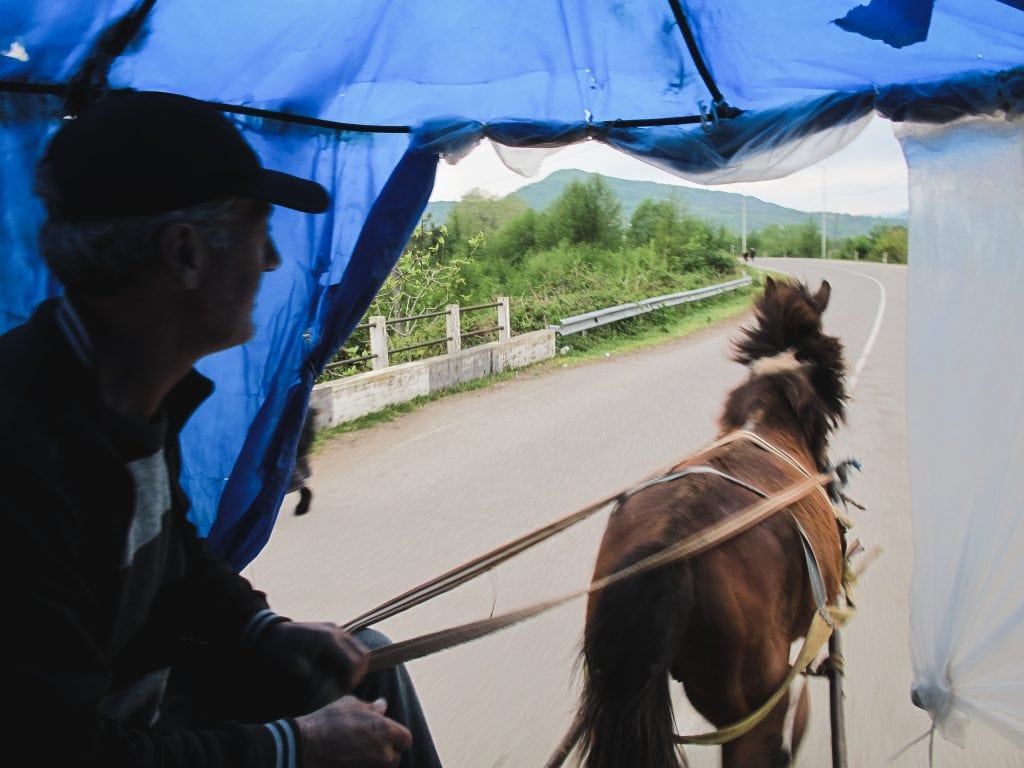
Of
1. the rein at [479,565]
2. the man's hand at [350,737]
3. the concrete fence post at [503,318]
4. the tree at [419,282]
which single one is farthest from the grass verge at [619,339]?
the man's hand at [350,737]

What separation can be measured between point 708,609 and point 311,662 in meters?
1.08

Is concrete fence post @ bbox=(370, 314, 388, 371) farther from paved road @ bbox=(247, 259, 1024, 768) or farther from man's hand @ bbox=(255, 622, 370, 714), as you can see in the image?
man's hand @ bbox=(255, 622, 370, 714)

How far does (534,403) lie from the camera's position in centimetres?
1008

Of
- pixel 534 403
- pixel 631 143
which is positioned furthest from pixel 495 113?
pixel 534 403

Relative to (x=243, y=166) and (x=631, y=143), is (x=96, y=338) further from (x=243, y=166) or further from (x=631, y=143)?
(x=631, y=143)

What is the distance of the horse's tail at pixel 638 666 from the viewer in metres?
2.00

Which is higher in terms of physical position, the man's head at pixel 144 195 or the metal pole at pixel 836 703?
the man's head at pixel 144 195

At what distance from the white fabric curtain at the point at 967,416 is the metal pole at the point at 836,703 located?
0.82 ft

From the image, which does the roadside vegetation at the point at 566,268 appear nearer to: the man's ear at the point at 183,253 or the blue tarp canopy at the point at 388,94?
the blue tarp canopy at the point at 388,94

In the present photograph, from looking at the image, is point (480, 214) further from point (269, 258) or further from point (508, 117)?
point (269, 258)

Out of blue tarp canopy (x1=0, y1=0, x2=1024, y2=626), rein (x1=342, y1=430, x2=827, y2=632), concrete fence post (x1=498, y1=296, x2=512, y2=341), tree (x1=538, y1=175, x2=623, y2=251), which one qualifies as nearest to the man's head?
rein (x1=342, y1=430, x2=827, y2=632)

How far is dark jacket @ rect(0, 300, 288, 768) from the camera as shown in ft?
3.32

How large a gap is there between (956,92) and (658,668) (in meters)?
1.96

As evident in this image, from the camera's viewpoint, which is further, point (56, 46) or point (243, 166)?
point (56, 46)
